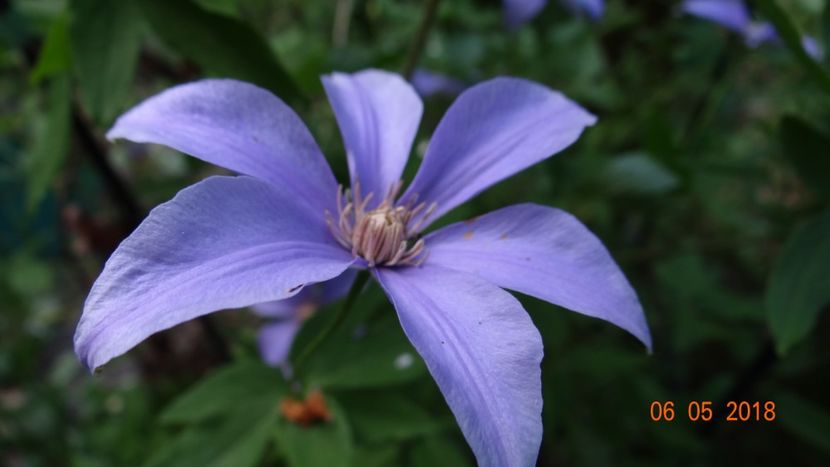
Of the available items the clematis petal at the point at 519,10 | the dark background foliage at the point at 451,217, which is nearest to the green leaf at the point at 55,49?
the dark background foliage at the point at 451,217

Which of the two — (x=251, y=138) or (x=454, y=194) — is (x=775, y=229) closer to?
(x=454, y=194)

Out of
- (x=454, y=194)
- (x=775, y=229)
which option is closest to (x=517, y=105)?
(x=454, y=194)

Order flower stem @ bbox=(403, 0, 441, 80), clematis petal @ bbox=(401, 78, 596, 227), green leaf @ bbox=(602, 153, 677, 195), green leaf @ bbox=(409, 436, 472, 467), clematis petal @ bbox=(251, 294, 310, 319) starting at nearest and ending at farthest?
clematis petal @ bbox=(401, 78, 596, 227)
flower stem @ bbox=(403, 0, 441, 80)
green leaf @ bbox=(409, 436, 472, 467)
green leaf @ bbox=(602, 153, 677, 195)
clematis petal @ bbox=(251, 294, 310, 319)

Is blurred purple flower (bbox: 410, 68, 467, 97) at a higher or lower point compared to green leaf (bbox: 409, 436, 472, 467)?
higher


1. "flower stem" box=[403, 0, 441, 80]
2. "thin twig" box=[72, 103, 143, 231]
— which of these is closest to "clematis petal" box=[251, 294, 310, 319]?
"thin twig" box=[72, 103, 143, 231]

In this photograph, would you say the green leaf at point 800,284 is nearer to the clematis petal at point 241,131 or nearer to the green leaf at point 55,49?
the clematis petal at point 241,131
